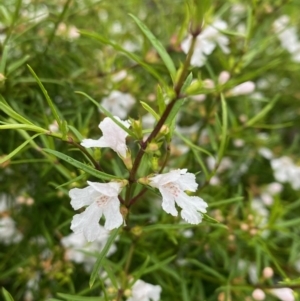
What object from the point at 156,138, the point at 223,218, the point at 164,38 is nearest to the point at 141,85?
the point at 164,38

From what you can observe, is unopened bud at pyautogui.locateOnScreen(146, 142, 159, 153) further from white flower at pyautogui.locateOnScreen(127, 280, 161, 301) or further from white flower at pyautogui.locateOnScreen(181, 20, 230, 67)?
white flower at pyautogui.locateOnScreen(181, 20, 230, 67)

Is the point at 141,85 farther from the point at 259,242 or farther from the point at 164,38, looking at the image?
the point at 259,242

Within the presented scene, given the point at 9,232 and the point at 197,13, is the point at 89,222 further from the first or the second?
the point at 9,232

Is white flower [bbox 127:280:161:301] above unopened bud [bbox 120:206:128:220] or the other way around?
the other way around

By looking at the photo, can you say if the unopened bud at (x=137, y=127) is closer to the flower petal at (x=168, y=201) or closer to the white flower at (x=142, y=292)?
the flower petal at (x=168, y=201)

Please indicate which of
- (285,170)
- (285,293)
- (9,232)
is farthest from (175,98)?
(285,170)

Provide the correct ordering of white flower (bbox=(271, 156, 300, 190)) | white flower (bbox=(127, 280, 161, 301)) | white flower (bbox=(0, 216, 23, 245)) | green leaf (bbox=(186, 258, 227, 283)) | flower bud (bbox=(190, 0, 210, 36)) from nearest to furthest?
1. flower bud (bbox=(190, 0, 210, 36))
2. white flower (bbox=(127, 280, 161, 301))
3. green leaf (bbox=(186, 258, 227, 283))
4. white flower (bbox=(0, 216, 23, 245))
5. white flower (bbox=(271, 156, 300, 190))

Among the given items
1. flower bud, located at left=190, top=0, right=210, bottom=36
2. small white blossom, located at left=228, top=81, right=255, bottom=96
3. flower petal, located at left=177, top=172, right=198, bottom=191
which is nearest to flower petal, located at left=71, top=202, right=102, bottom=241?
flower petal, located at left=177, top=172, right=198, bottom=191

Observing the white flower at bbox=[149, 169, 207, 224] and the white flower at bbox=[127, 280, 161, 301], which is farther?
the white flower at bbox=[127, 280, 161, 301]
